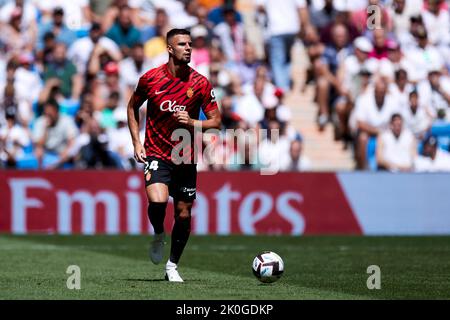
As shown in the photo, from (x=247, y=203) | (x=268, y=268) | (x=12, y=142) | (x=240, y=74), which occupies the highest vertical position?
(x=240, y=74)

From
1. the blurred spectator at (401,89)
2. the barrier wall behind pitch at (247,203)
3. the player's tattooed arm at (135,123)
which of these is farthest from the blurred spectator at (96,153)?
the player's tattooed arm at (135,123)

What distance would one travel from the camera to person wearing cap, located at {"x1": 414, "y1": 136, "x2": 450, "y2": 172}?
2133 cm

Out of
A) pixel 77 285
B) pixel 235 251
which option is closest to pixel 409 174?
pixel 235 251

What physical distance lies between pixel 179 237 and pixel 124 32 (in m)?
11.6

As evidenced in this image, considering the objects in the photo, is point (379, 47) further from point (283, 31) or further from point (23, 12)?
point (23, 12)

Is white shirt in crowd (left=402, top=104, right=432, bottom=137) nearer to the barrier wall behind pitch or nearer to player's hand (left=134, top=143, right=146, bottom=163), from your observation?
the barrier wall behind pitch

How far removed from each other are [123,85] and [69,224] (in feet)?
11.1

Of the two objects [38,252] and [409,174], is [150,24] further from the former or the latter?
[38,252]

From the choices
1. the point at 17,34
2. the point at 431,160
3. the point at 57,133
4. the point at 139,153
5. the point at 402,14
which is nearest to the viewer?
the point at 139,153

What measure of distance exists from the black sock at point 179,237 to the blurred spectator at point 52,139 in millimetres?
9062

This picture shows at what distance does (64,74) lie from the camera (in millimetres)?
22344

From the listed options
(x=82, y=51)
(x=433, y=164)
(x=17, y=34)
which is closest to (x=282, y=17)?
(x=82, y=51)

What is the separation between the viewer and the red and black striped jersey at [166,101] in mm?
12219

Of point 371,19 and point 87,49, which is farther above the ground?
point 371,19
